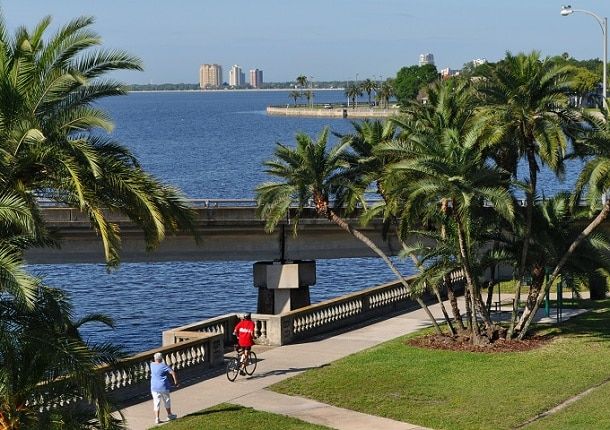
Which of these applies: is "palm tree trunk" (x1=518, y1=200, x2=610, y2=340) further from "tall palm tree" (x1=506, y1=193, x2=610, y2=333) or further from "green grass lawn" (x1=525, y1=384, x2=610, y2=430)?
"green grass lawn" (x1=525, y1=384, x2=610, y2=430)

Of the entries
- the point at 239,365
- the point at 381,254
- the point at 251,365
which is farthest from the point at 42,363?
the point at 381,254

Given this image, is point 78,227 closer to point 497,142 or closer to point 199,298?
point 199,298

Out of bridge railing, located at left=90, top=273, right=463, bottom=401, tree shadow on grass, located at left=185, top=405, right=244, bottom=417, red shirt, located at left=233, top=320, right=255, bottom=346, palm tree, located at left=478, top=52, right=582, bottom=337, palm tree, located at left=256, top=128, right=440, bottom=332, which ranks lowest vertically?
tree shadow on grass, located at left=185, top=405, right=244, bottom=417

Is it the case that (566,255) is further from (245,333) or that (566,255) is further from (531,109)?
(245,333)

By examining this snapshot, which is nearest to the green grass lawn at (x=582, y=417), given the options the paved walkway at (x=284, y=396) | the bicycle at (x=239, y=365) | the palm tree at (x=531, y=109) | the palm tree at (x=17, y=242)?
the paved walkway at (x=284, y=396)

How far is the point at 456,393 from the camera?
84.6 feet

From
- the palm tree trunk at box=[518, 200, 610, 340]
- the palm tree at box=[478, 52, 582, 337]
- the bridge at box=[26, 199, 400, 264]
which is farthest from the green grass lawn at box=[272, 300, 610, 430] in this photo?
the bridge at box=[26, 199, 400, 264]

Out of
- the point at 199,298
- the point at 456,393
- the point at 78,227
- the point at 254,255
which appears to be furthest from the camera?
the point at 199,298

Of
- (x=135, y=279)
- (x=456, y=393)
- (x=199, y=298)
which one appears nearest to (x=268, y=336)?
(x=456, y=393)

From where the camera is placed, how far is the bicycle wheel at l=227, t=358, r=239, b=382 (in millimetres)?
27094

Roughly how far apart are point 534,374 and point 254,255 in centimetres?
1994

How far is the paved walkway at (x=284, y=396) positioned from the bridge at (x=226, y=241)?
11.5 metres

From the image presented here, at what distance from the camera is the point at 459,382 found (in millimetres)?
27047

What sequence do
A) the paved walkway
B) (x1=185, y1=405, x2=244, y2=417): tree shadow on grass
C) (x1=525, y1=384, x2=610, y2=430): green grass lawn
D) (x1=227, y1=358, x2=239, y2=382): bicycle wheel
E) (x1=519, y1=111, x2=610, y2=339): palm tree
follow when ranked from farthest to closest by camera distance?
(x1=519, y1=111, x2=610, y2=339): palm tree
(x1=227, y1=358, x2=239, y2=382): bicycle wheel
(x1=185, y1=405, x2=244, y2=417): tree shadow on grass
the paved walkway
(x1=525, y1=384, x2=610, y2=430): green grass lawn
